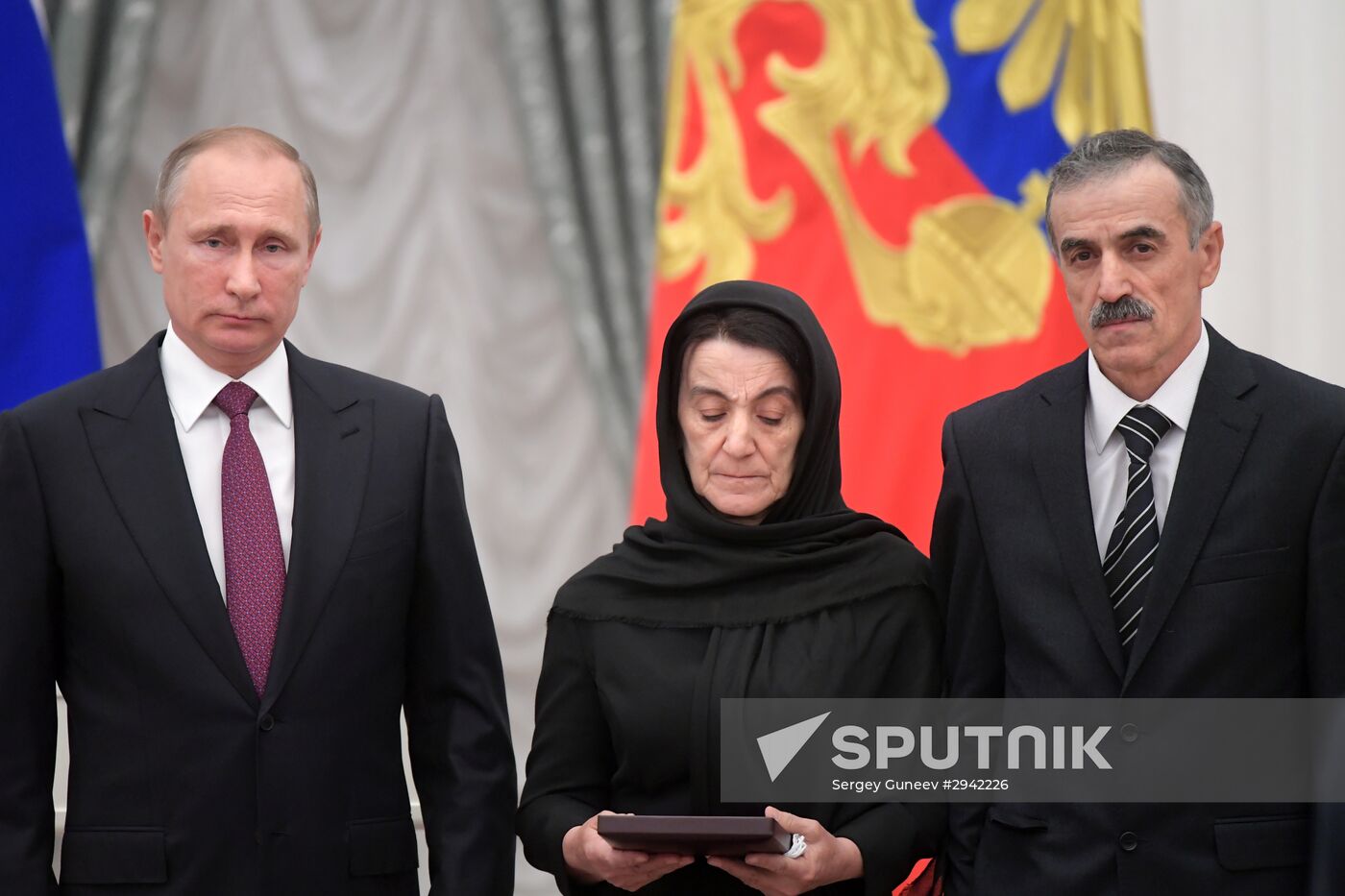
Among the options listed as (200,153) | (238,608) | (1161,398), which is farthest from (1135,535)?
(200,153)

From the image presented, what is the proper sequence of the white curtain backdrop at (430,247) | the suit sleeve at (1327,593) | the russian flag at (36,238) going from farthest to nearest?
the white curtain backdrop at (430,247)
the russian flag at (36,238)
the suit sleeve at (1327,593)

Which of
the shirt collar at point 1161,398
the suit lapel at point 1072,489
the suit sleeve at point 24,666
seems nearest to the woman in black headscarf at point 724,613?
the suit lapel at point 1072,489

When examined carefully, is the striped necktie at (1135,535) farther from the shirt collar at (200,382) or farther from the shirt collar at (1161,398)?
the shirt collar at (200,382)

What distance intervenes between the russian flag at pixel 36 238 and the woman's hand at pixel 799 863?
2.64 metres

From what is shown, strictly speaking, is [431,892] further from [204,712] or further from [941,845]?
[941,845]

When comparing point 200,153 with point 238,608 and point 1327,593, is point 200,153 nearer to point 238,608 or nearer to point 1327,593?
point 238,608

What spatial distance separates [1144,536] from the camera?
2391 millimetres

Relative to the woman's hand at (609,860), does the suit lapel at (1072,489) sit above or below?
above

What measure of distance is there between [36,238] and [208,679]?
91.0 inches

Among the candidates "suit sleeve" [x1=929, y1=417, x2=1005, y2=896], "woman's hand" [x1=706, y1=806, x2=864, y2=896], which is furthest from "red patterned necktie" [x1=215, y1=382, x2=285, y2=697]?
"suit sleeve" [x1=929, y1=417, x2=1005, y2=896]

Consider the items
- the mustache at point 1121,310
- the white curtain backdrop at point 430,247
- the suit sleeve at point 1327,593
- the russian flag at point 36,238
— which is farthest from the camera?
the white curtain backdrop at point 430,247

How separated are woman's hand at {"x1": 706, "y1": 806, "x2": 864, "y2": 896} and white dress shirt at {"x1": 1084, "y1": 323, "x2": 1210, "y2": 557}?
2.07 ft

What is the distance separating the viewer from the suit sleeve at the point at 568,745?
255 centimetres

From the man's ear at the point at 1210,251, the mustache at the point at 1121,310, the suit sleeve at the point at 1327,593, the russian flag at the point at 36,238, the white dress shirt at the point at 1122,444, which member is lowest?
the suit sleeve at the point at 1327,593
